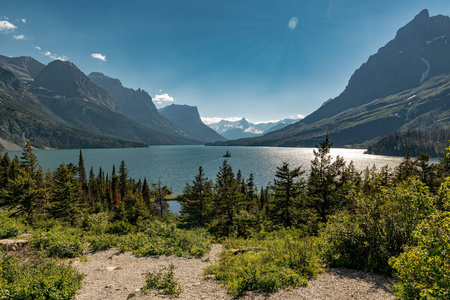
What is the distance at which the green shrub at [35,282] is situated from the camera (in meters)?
8.35

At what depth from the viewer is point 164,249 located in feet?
55.3

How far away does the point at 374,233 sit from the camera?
38.3ft

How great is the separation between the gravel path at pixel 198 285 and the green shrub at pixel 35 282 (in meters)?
0.82

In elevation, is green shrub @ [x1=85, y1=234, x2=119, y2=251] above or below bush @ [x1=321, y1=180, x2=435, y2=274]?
below

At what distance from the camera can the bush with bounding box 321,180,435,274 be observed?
35.6 ft

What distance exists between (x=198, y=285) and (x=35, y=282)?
733 cm

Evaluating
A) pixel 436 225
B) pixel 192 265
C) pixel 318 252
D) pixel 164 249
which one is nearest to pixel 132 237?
pixel 164 249

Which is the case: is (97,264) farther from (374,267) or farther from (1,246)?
(374,267)

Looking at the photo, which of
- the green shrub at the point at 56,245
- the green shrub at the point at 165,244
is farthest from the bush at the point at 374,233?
the green shrub at the point at 56,245

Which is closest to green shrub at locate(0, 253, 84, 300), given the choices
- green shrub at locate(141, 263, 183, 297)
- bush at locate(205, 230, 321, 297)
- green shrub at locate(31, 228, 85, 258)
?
green shrub at locate(141, 263, 183, 297)

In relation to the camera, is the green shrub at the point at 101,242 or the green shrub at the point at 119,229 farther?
the green shrub at the point at 119,229

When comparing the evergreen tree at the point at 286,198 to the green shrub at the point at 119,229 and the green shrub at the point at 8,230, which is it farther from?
the green shrub at the point at 8,230

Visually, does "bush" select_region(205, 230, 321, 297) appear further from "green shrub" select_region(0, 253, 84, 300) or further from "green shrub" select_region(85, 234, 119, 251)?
"green shrub" select_region(85, 234, 119, 251)

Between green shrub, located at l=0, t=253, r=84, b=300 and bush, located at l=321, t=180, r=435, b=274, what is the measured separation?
14.0 m
